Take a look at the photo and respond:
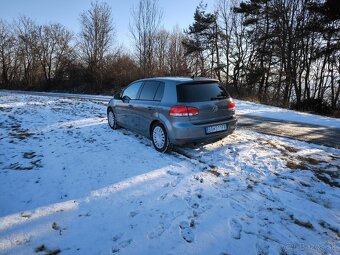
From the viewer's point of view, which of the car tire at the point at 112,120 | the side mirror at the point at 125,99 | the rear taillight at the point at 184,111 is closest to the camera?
the rear taillight at the point at 184,111

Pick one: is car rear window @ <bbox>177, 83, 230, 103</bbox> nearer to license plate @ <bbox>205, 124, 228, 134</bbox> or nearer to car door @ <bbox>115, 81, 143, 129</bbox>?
license plate @ <bbox>205, 124, 228, 134</bbox>

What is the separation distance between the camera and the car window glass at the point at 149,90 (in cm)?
634

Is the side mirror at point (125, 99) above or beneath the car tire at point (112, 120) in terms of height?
above

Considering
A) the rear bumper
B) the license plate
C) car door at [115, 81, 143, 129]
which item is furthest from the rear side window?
the license plate

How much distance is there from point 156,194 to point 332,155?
14.8 feet

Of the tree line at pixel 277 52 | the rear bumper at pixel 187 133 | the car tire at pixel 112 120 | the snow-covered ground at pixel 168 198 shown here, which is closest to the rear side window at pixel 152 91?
the rear bumper at pixel 187 133


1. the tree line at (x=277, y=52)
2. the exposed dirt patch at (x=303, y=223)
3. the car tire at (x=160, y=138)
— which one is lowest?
the exposed dirt patch at (x=303, y=223)

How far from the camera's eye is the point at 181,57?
34.1m

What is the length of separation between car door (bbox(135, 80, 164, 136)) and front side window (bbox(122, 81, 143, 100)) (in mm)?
312

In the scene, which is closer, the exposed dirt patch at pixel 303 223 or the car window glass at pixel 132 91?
the exposed dirt patch at pixel 303 223

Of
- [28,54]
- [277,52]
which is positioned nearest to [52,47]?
[28,54]

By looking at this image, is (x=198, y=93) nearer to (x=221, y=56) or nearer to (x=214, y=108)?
(x=214, y=108)

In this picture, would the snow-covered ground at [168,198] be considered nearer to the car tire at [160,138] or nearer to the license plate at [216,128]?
the car tire at [160,138]

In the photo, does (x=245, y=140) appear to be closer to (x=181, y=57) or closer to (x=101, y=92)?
(x=101, y=92)
